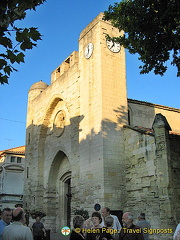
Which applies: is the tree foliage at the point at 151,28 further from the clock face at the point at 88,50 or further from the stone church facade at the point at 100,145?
the clock face at the point at 88,50

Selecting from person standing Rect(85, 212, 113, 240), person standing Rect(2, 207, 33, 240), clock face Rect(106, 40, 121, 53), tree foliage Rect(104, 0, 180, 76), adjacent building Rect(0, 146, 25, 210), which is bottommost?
person standing Rect(85, 212, 113, 240)

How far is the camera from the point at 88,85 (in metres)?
16.3

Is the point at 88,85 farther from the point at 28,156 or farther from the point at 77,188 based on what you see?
the point at 28,156

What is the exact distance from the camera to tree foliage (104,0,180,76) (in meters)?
8.47

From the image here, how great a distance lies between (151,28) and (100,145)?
6897mm

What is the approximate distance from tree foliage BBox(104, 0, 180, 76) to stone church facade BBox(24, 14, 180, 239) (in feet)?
10.7

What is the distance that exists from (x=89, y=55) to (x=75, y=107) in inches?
126

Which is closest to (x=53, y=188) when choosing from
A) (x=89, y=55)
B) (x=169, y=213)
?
(x=89, y=55)

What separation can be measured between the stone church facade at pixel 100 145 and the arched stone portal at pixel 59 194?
6cm

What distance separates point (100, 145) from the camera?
14258 millimetres

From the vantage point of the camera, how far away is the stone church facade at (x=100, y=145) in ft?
40.0

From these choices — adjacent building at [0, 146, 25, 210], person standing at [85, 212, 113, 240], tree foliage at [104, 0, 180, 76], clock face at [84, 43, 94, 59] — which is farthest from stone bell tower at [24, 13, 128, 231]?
adjacent building at [0, 146, 25, 210]

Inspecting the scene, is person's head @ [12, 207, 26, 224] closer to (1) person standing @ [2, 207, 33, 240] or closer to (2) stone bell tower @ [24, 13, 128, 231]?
(1) person standing @ [2, 207, 33, 240]

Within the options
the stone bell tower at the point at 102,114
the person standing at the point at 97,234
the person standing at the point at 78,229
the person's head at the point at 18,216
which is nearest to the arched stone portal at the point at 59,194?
the stone bell tower at the point at 102,114
